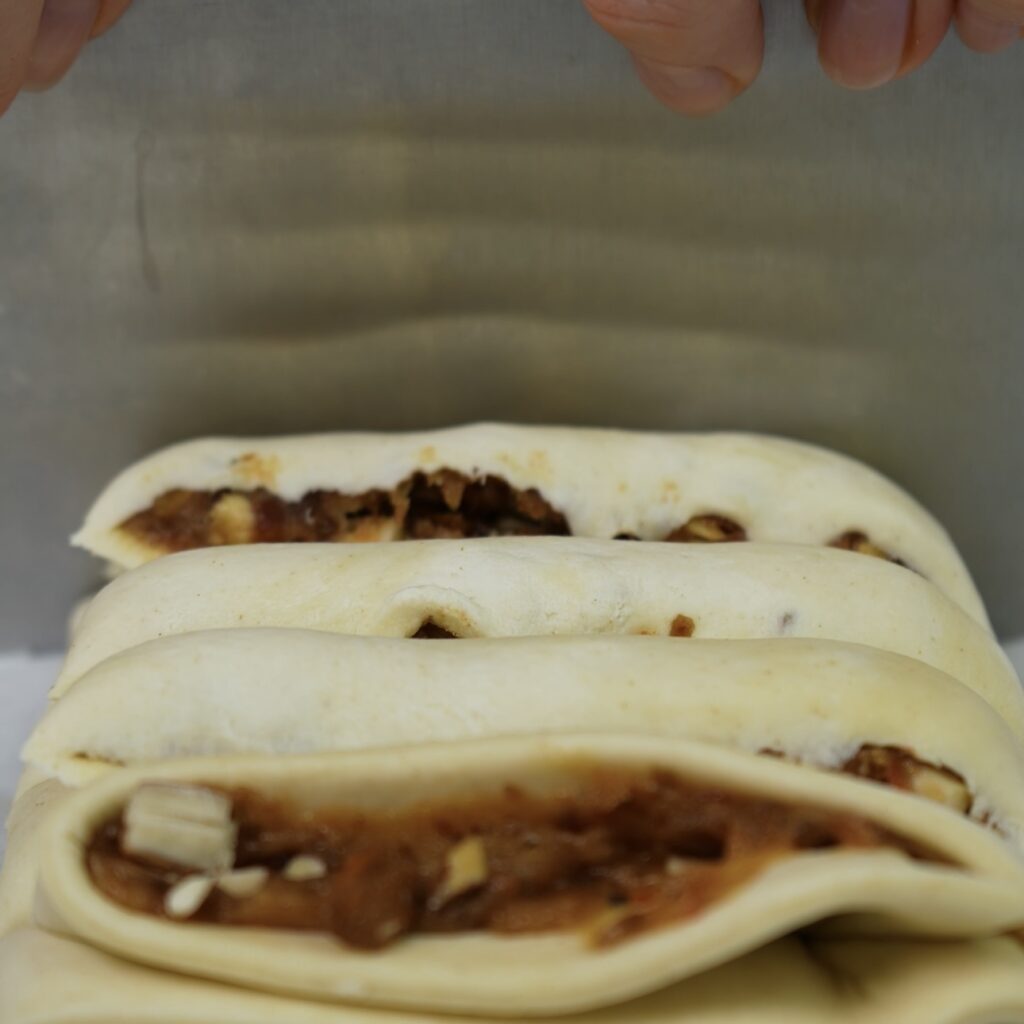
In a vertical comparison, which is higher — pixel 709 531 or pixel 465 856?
pixel 709 531

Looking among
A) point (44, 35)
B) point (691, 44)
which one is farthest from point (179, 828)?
point (44, 35)

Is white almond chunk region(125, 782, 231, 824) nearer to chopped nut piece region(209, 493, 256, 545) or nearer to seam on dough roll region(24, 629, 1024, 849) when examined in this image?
seam on dough roll region(24, 629, 1024, 849)

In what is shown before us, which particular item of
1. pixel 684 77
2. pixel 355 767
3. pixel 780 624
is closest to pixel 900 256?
pixel 684 77

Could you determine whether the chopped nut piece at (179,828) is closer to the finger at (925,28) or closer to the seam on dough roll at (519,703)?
the seam on dough roll at (519,703)

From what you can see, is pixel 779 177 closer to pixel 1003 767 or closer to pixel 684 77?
pixel 684 77

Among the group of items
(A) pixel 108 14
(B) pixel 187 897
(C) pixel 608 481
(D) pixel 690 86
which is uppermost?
(A) pixel 108 14

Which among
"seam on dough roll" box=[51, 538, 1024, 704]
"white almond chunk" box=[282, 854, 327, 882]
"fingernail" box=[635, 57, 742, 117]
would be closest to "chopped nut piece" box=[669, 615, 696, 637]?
"seam on dough roll" box=[51, 538, 1024, 704]

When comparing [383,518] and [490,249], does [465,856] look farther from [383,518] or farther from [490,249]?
[490,249]
